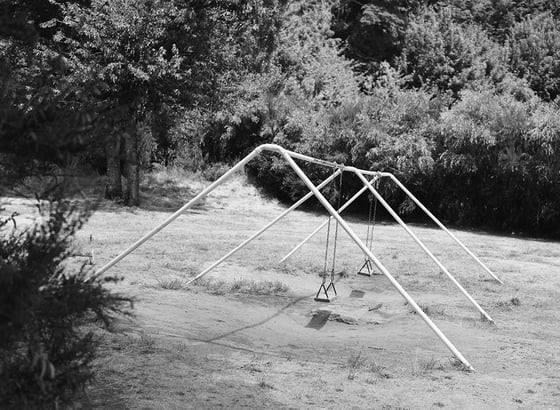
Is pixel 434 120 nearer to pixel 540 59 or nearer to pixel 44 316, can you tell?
pixel 540 59

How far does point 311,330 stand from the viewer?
27.0ft

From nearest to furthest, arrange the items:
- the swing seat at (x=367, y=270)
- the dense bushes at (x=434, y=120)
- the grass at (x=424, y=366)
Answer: the grass at (x=424, y=366) → the swing seat at (x=367, y=270) → the dense bushes at (x=434, y=120)

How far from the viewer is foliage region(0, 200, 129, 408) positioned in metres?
2.85

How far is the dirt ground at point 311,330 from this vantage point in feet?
18.3

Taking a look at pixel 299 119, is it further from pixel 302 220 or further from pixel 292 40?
pixel 292 40

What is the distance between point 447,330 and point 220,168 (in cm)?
1533

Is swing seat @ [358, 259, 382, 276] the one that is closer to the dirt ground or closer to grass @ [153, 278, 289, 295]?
the dirt ground

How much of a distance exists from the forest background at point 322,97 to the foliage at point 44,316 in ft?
29.2

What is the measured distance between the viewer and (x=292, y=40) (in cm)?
2606

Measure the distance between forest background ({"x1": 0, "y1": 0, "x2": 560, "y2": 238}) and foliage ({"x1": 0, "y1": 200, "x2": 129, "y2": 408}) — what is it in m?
8.89

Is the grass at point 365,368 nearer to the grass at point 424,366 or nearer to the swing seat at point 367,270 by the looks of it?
the grass at point 424,366

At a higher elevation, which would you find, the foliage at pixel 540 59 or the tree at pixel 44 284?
the foliage at pixel 540 59

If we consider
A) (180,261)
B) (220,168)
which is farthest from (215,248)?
(220,168)

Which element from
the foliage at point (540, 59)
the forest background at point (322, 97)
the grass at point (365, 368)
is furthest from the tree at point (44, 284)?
the foliage at point (540, 59)
